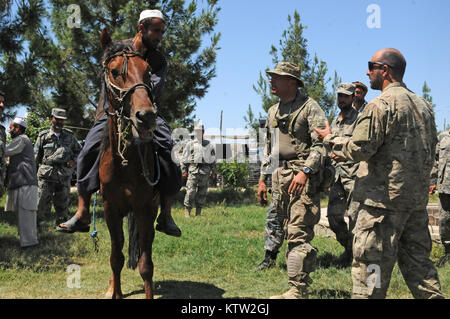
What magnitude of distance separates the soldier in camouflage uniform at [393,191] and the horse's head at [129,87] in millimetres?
1715

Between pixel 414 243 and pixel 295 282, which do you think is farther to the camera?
pixel 295 282

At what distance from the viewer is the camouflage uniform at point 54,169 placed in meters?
9.02

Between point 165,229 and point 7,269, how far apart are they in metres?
2.86

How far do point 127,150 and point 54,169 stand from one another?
18.3ft

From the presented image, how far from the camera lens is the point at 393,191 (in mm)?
3527

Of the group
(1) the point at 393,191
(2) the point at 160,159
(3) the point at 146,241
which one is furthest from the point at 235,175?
(1) the point at 393,191

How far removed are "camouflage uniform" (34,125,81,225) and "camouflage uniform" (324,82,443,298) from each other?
705cm

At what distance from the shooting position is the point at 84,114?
14.7 meters

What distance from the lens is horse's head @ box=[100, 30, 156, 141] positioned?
11.7ft

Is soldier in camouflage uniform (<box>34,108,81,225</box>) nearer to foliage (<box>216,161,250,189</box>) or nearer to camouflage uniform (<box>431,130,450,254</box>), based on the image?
camouflage uniform (<box>431,130,450,254</box>)

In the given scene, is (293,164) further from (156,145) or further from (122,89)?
(122,89)

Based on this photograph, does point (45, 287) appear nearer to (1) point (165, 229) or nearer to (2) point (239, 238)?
(1) point (165, 229)

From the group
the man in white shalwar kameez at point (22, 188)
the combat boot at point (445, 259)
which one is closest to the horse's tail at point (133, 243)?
the man in white shalwar kameez at point (22, 188)
